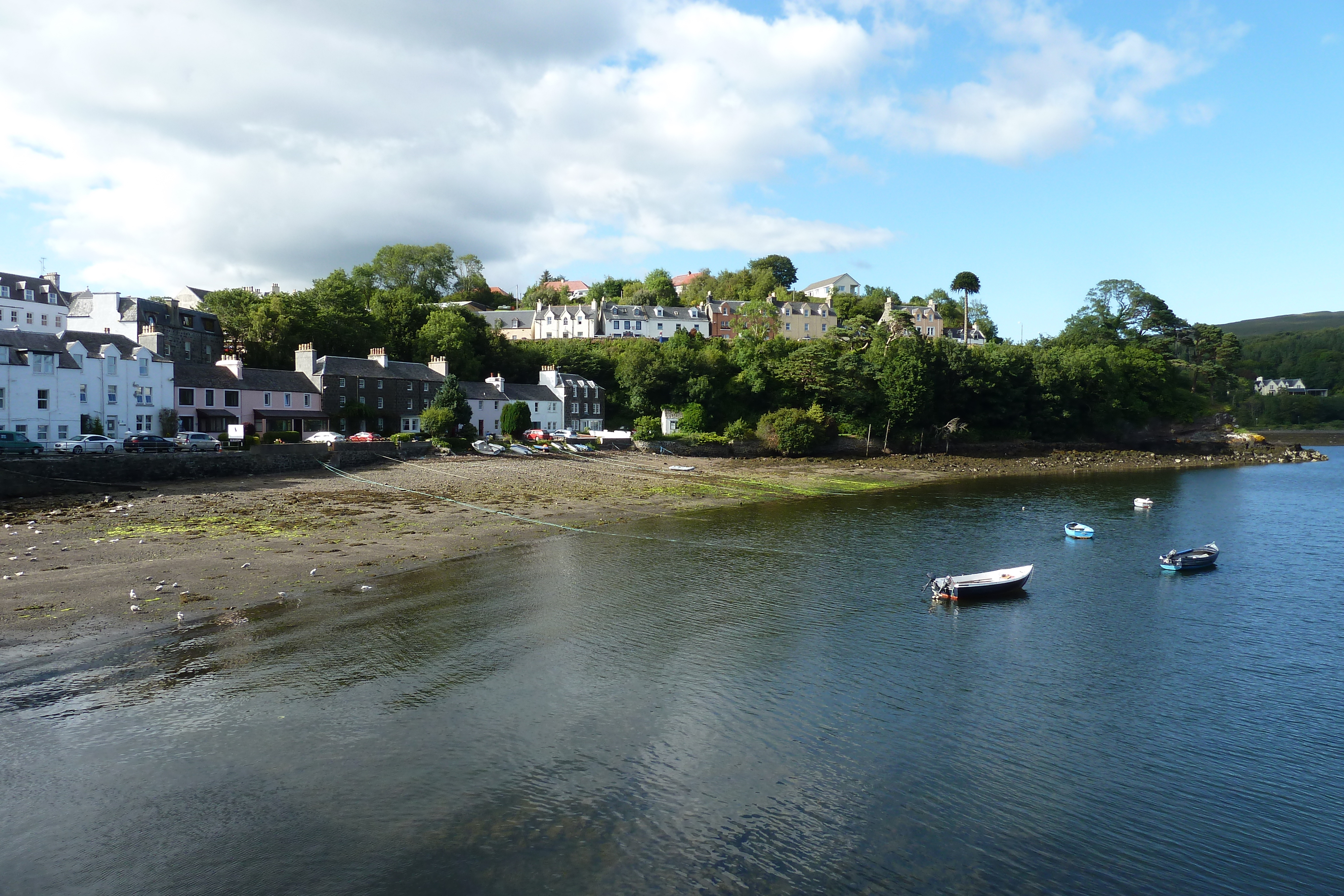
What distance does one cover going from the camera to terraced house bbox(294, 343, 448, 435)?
7038 cm

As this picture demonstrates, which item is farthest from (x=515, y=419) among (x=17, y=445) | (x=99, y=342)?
(x=17, y=445)

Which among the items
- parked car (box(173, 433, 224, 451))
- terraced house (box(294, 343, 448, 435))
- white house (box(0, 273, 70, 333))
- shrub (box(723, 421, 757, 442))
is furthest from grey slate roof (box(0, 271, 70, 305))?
shrub (box(723, 421, 757, 442))

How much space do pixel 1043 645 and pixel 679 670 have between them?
12.3 m

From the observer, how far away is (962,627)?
26.6 meters

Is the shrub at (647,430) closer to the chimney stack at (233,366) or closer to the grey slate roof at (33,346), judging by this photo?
the chimney stack at (233,366)

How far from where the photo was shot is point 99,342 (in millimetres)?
55688

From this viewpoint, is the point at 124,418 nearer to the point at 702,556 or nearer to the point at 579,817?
the point at 702,556

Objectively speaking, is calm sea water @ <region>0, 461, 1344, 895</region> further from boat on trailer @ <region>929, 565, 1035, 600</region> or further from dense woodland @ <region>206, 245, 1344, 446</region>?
dense woodland @ <region>206, 245, 1344, 446</region>

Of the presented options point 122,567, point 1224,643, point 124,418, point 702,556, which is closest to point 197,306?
point 124,418

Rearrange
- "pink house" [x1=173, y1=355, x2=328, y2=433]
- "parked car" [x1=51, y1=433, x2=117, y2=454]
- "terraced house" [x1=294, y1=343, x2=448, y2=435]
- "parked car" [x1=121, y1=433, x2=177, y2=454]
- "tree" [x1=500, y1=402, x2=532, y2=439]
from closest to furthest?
"parked car" [x1=51, y1=433, x2=117, y2=454], "parked car" [x1=121, y1=433, x2=177, y2=454], "pink house" [x1=173, y1=355, x2=328, y2=433], "terraced house" [x1=294, y1=343, x2=448, y2=435], "tree" [x1=500, y1=402, x2=532, y2=439]

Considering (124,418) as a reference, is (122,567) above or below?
below

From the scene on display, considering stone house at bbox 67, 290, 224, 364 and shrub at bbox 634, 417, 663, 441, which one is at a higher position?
stone house at bbox 67, 290, 224, 364

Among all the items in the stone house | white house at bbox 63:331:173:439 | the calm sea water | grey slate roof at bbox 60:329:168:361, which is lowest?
the calm sea water

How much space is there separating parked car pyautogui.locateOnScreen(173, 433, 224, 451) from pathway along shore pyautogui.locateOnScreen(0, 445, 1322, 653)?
4.76 m
